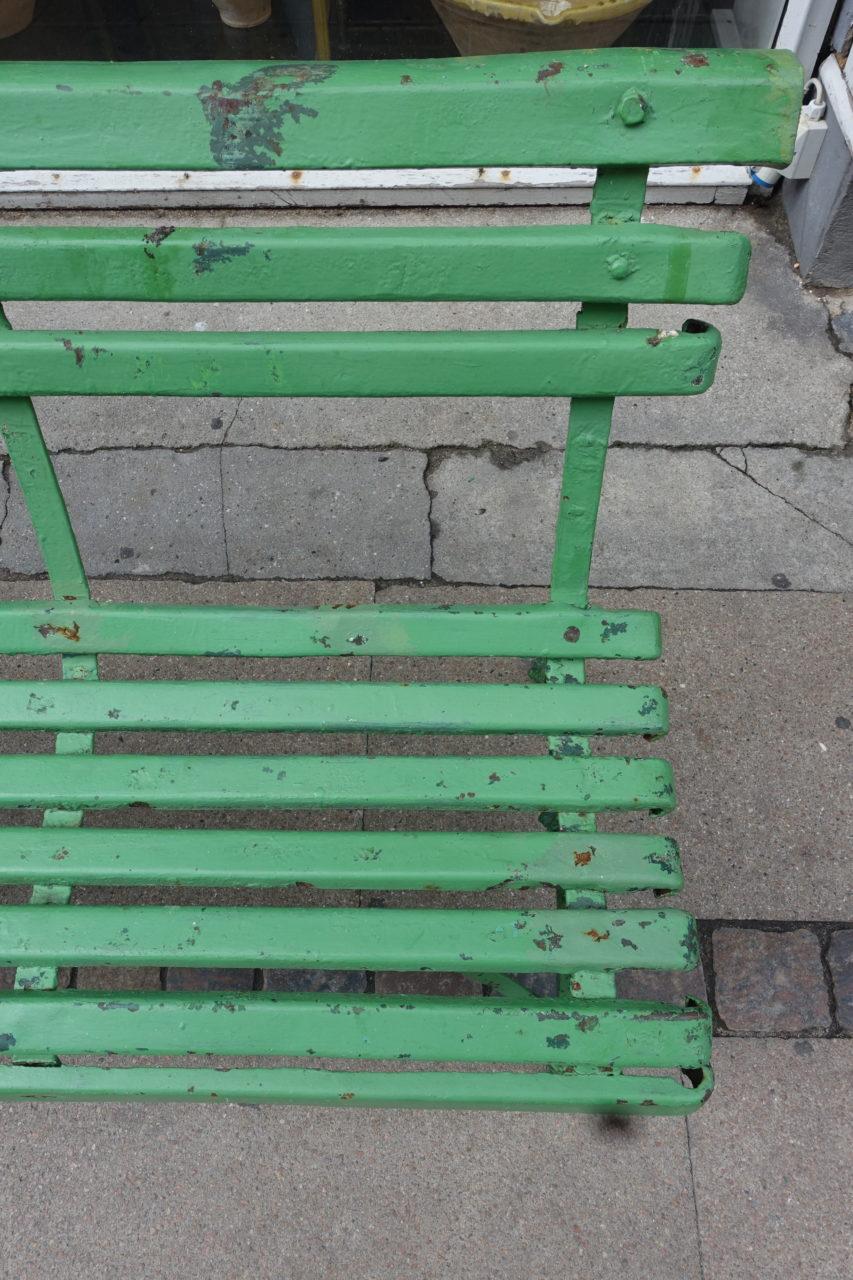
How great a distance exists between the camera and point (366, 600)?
223cm

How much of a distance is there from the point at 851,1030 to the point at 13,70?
1.90m

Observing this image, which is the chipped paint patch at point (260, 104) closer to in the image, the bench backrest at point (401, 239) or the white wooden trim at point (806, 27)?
the bench backrest at point (401, 239)

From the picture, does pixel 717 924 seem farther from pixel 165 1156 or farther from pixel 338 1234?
pixel 165 1156

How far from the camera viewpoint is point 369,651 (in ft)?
4.87

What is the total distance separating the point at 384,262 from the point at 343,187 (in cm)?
189

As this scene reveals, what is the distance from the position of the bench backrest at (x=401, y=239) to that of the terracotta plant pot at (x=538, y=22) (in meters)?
1.66

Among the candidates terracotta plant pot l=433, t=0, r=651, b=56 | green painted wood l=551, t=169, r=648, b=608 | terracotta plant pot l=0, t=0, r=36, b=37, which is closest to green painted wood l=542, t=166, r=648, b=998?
green painted wood l=551, t=169, r=648, b=608

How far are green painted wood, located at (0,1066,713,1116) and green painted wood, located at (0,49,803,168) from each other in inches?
43.9

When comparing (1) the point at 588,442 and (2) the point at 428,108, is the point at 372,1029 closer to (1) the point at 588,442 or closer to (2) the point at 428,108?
(1) the point at 588,442

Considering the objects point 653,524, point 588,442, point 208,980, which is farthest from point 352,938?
point 653,524

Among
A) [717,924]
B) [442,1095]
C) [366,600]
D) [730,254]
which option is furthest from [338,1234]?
[730,254]

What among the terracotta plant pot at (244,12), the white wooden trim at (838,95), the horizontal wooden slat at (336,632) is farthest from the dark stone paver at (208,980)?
the terracotta plant pot at (244,12)

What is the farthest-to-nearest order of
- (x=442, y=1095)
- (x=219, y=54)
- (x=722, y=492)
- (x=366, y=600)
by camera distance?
(x=219, y=54), (x=722, y=492), (x=366, y=600), (x=442, y=1095)

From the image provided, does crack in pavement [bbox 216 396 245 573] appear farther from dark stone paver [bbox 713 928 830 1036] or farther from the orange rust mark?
dark stone paver [bbox 713 928 830 1036]
